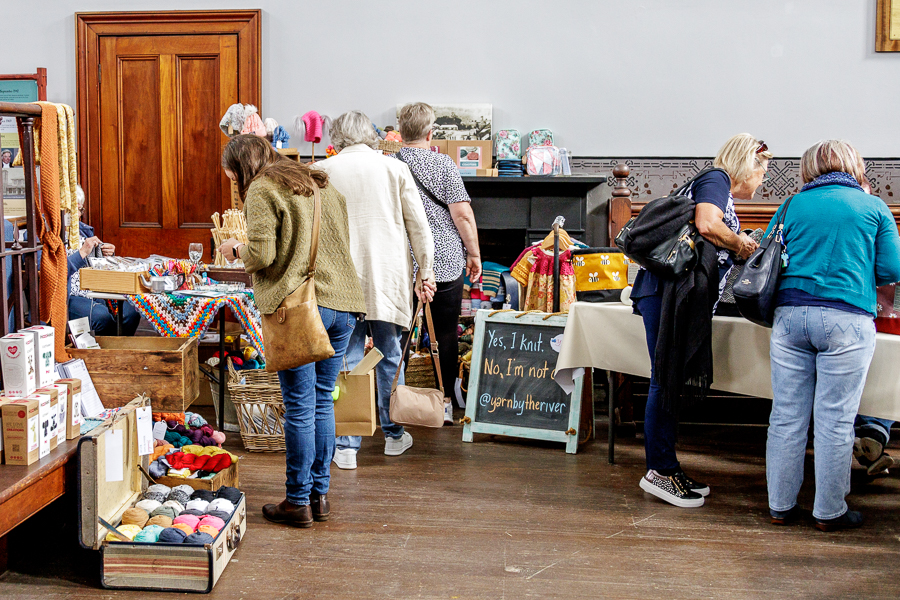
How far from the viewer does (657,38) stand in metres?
5.13

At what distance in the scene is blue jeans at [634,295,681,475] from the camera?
9.60ft

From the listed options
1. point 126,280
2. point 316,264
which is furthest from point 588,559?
point 126,280

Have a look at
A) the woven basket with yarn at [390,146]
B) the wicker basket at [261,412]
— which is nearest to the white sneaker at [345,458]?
the wicker basket at [261,412]

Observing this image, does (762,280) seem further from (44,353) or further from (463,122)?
(463,122)

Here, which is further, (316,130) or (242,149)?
(316,130)

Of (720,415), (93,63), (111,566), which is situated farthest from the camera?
(93,63)

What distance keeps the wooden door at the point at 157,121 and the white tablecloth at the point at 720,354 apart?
121 inches

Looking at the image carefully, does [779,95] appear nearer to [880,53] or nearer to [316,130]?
[880,53]

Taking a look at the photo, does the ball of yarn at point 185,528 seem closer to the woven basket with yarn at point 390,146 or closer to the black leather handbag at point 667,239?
the black leather handbag at point 667,239

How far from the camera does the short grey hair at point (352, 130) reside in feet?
10.5

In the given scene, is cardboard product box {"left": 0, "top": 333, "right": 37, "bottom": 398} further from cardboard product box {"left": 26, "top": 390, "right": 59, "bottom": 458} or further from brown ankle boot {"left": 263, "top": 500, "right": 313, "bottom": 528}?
brown ankle boot {"left": 263, "top": 500, "right": 313, "bottom": 528}

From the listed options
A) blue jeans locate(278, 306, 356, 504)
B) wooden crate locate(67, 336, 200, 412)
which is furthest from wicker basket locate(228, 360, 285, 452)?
blue jeans locate(278, 306, 356, 504)

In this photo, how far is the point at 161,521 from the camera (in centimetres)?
238

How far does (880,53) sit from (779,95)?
2.31 ft
